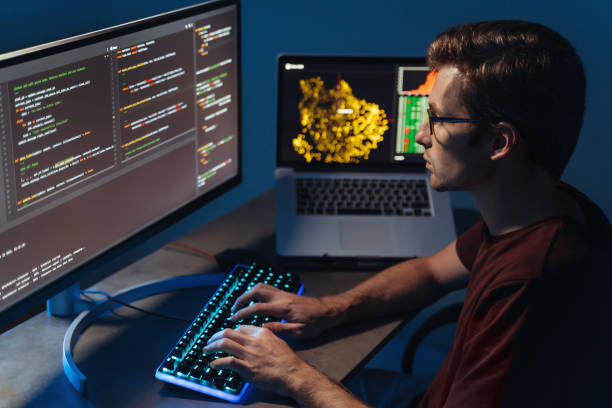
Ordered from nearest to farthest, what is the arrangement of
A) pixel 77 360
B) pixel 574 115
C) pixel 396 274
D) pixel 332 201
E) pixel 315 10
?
pixel 574 115 → pixel 77 360 → pixel 396 274 → pixel 332 201 → pixel 315 10

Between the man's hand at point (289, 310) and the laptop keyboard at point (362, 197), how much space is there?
0.38 meters

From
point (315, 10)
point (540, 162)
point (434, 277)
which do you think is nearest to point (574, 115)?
point (540, 162)

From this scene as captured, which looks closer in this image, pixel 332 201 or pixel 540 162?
pixel 540 162

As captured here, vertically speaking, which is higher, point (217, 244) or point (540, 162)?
point (540, 162)

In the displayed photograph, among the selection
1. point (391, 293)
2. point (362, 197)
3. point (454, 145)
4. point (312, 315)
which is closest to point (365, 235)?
point (362, 197)

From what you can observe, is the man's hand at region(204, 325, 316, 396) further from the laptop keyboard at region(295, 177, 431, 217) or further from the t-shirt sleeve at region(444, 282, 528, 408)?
the laptop keyboard at region(295, 177, 431, 217)

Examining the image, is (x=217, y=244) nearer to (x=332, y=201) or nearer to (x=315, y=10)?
(x=332, y=201)

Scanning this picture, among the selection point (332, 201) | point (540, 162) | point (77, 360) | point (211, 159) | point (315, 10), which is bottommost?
point (77, 360)

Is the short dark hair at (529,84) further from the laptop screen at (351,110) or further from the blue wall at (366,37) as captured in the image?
the blue wall at (366,37)

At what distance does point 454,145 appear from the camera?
1.18 metres

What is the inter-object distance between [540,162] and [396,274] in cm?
46

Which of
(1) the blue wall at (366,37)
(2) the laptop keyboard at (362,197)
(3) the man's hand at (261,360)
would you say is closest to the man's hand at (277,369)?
(3) the man's hand at (261,360)

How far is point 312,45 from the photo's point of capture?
205 centimetres

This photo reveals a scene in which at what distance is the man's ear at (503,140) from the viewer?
1.09 m
